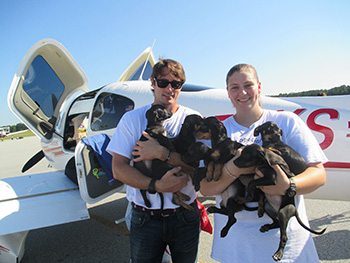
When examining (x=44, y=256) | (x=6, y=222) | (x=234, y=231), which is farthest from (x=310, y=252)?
(x=44, y=256)

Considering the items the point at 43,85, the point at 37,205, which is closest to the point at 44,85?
the point at 43,85

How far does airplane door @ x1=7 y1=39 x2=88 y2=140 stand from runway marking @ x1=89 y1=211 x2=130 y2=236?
Answer: 2067mm

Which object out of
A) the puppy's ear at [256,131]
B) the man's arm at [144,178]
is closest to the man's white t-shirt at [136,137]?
the man's arm at [144,178]

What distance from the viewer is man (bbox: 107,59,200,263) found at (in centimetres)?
162

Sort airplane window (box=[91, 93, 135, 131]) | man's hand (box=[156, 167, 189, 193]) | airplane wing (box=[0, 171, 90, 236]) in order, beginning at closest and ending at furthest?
man's hand (box=[156, 167, 189, 193]) → airplane wing (box=[0, 171, 90, 236]) → airplane window (box=[91, 93, 135, 131])

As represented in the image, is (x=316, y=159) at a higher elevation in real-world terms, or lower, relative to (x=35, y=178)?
higher

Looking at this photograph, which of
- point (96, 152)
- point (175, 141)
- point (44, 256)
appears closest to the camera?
point (175, 141)

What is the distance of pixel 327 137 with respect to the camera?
2877 millimetres

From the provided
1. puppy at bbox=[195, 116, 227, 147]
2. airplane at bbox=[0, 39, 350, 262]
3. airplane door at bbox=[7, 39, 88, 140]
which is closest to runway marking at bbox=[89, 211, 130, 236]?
airplane at bbox=[0, 39, 350, 262]

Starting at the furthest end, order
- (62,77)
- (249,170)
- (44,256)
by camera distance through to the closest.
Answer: (62,77), (44,256), (249,170)

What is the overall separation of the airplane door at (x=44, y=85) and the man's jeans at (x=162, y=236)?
3.82 m

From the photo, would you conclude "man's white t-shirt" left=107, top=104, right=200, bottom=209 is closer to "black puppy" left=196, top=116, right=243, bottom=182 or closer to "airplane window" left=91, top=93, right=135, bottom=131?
"black puppy" left=196, top=116, right=243, bottom=182

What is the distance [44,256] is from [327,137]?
4.46 metres

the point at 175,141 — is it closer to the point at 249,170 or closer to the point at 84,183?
the point at 249,170
